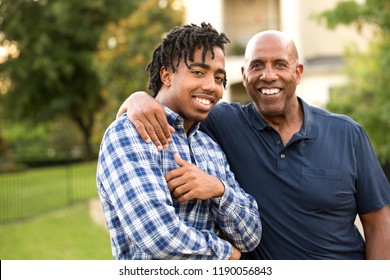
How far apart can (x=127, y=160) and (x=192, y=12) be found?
15596mm

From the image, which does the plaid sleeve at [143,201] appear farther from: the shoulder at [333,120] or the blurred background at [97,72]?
the blurred background at [97,72]

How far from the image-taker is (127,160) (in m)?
2.60

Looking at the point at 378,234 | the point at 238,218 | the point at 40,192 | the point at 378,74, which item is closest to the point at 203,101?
the point at 238,218

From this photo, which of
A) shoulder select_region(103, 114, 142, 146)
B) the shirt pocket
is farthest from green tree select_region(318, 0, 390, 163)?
shoulder select_region(103, 114, 142, 146)

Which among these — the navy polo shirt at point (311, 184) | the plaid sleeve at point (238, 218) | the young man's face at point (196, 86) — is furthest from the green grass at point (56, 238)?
the young man's face at point (196, 86)

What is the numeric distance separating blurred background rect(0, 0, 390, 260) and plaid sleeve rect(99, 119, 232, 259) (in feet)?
20.0

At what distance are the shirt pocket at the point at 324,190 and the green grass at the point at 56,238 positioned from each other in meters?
6.14

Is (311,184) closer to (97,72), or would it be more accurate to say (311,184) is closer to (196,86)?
(196,86)

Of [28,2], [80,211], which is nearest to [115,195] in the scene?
[80,211]

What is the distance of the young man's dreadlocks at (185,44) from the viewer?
2.92 m

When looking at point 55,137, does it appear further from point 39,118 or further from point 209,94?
point 209,94

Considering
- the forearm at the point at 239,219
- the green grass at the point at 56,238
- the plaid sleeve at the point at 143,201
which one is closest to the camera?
the plaid sleeve at the point at 143,201

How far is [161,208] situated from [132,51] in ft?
56.2

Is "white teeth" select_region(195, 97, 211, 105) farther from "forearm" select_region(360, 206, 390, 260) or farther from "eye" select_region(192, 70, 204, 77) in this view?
"forearm" select_region(360, 206, 390, 260)
